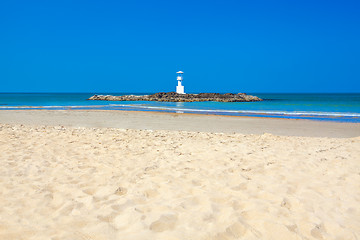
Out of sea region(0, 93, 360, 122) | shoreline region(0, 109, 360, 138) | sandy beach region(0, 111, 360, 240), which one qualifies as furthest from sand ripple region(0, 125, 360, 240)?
sea region(0, 93, 360, 122)

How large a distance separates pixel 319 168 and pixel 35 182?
4.51m

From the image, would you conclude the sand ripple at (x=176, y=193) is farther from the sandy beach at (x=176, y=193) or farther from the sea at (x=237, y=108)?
the sea at (x=237, y=108)

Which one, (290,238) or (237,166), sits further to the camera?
(237,166)

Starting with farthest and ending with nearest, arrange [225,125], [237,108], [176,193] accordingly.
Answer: [237,108], [225,125], [176,193]

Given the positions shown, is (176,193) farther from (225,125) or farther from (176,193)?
(225,125)

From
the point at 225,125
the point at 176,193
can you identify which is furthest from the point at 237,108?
the point at 176,193

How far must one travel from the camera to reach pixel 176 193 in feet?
11.8

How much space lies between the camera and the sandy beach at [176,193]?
2.68 metres

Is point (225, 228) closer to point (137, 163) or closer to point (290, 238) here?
point (290, 238)

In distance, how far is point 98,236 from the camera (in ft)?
8.26

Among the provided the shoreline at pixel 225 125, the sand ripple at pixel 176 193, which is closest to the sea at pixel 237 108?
the shoreline at pixel 225 125

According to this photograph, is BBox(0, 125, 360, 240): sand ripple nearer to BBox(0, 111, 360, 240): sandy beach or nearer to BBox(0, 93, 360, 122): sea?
BBox(0, 111, 360, 240): sandy beach

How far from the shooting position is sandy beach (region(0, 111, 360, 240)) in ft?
8.79

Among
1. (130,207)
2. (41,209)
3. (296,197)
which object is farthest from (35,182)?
(296,197)
